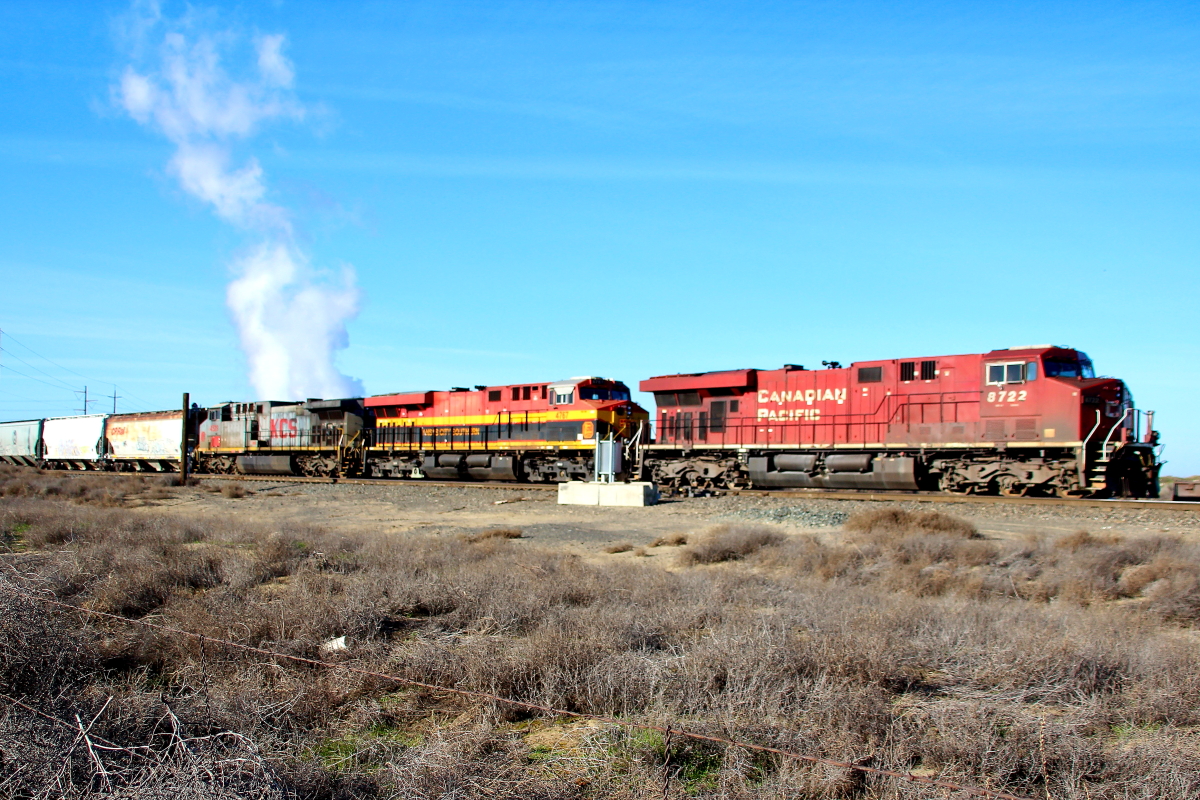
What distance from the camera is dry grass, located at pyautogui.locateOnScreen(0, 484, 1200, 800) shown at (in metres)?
3.80

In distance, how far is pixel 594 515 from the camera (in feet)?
62.7

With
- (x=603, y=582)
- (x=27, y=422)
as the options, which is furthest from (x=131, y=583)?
(x=27, y=422)

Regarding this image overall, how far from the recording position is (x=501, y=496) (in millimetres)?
24188

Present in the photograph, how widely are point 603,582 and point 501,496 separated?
15.3 metres

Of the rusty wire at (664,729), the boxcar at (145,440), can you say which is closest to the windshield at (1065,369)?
the rusty wire at (664,729)

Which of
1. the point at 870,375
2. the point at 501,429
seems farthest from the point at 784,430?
the point at 501,429

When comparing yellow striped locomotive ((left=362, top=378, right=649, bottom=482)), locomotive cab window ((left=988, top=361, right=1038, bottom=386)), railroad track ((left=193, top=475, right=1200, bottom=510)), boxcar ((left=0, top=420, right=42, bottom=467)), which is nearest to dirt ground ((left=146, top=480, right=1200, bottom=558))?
railroad track ((left=193, top=475, right=1200, bottom=510))

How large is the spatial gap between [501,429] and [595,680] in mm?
25568

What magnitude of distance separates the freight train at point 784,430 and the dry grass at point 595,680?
11042 mm

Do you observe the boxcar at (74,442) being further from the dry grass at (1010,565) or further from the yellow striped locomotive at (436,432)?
the dry grass at (1010,565)

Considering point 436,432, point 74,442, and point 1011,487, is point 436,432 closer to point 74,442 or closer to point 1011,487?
point 1011,487

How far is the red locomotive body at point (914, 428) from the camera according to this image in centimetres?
1936

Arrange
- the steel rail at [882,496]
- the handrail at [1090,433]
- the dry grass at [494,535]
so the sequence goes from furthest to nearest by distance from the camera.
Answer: the handrail at [1090,433], the steel rail at [882,496], the dry grass at [494,535]

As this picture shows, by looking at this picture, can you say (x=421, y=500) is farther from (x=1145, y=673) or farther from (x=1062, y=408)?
(x=1145, y=673)
